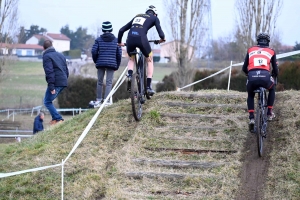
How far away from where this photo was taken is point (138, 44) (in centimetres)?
1021

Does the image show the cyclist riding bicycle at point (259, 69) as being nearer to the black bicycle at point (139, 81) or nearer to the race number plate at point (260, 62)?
the race number plate at point (260, 62)

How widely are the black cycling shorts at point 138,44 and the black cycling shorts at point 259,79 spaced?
2.36 m

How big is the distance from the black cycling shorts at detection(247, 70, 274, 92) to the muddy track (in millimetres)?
1099

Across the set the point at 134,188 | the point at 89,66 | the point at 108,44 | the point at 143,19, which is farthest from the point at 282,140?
the point at 89,66

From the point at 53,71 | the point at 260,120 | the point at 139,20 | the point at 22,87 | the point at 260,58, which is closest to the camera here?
the point at 260,120

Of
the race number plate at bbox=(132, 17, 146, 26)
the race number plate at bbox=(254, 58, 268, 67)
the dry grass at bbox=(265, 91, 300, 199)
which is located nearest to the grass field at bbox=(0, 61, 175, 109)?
the race number plate at bbox=(132, 17, 146, 26)

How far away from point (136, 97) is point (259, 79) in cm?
273

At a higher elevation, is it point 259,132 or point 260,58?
point 260,58

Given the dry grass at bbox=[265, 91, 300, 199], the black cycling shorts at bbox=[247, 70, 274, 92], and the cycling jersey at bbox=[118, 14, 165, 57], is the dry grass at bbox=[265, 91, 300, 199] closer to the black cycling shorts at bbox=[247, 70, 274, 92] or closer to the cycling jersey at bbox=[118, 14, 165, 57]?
the black cycling shorts at bbox=[247, 70, 274, 92]

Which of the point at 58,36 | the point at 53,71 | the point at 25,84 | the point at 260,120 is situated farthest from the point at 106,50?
the point at 58,36

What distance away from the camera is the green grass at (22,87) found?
107 feet

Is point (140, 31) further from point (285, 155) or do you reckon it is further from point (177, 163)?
point (285, 155)

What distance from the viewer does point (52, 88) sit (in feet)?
38.9

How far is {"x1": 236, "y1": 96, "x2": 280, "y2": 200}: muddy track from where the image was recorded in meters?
7.82
